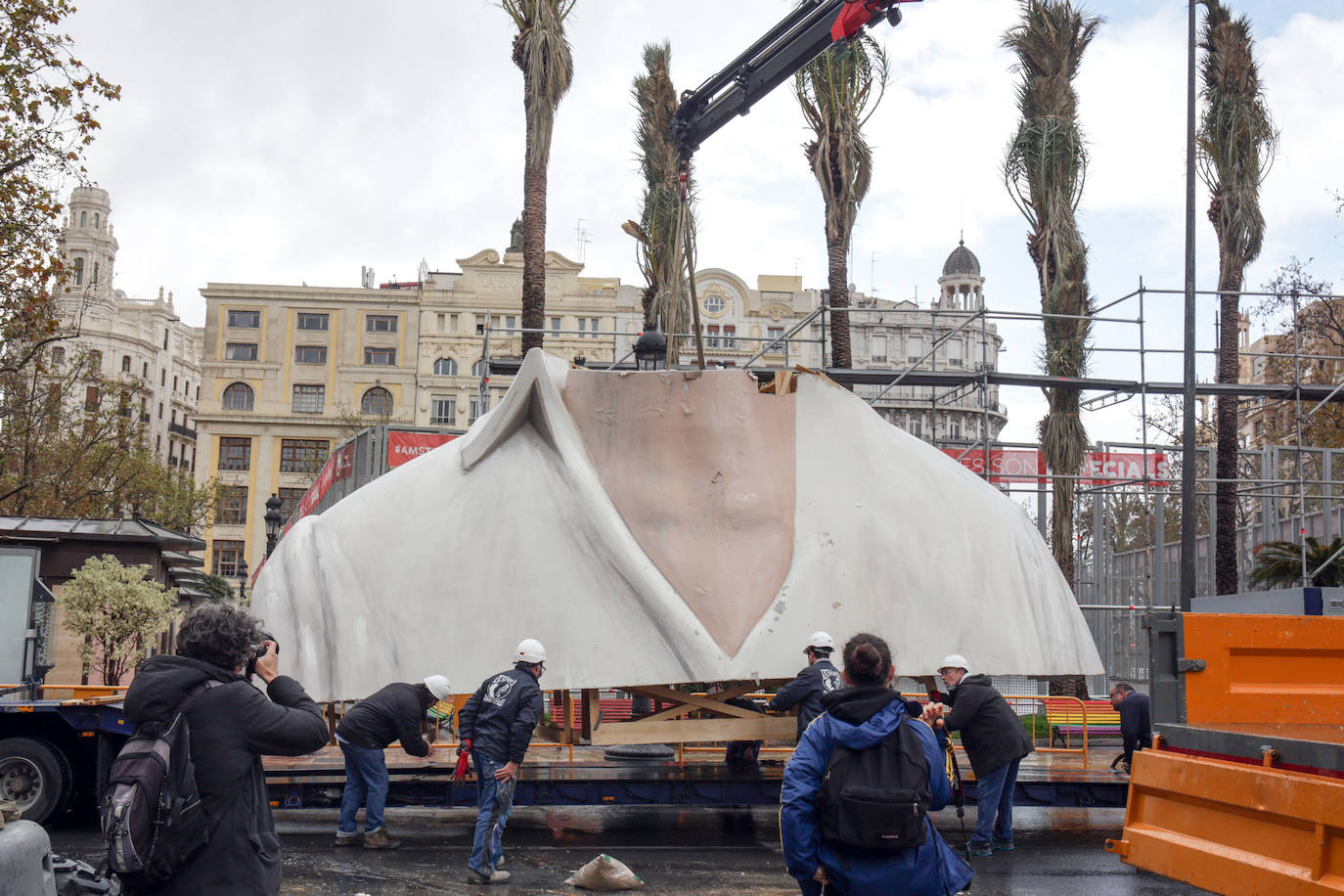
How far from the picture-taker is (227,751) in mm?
3924

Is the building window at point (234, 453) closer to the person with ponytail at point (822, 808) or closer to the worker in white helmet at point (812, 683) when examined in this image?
the worker in white helmet at point (812, 683)

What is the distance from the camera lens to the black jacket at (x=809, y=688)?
802 cm

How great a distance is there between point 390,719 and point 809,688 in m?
3.02

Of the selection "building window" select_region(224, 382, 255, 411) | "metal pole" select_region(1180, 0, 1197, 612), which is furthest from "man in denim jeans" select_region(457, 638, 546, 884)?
"building window" select_region(224, 382, 255, 411)

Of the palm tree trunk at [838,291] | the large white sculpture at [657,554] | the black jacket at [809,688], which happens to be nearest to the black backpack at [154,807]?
the large white sculpture at [657,554]

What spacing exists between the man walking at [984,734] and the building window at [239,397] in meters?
62.2

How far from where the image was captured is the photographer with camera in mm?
3850

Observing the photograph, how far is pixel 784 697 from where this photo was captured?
8.12m

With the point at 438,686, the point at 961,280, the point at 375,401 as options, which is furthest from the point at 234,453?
the point at 438,686

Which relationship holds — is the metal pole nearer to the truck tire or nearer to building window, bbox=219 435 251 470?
the truck tire

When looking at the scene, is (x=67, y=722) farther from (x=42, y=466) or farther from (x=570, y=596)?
(x=42, y=466)

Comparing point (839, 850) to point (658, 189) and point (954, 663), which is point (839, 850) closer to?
point (954, 663)

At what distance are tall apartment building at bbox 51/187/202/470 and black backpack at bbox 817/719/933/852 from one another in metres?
79.2

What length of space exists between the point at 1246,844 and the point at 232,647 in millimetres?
4027
